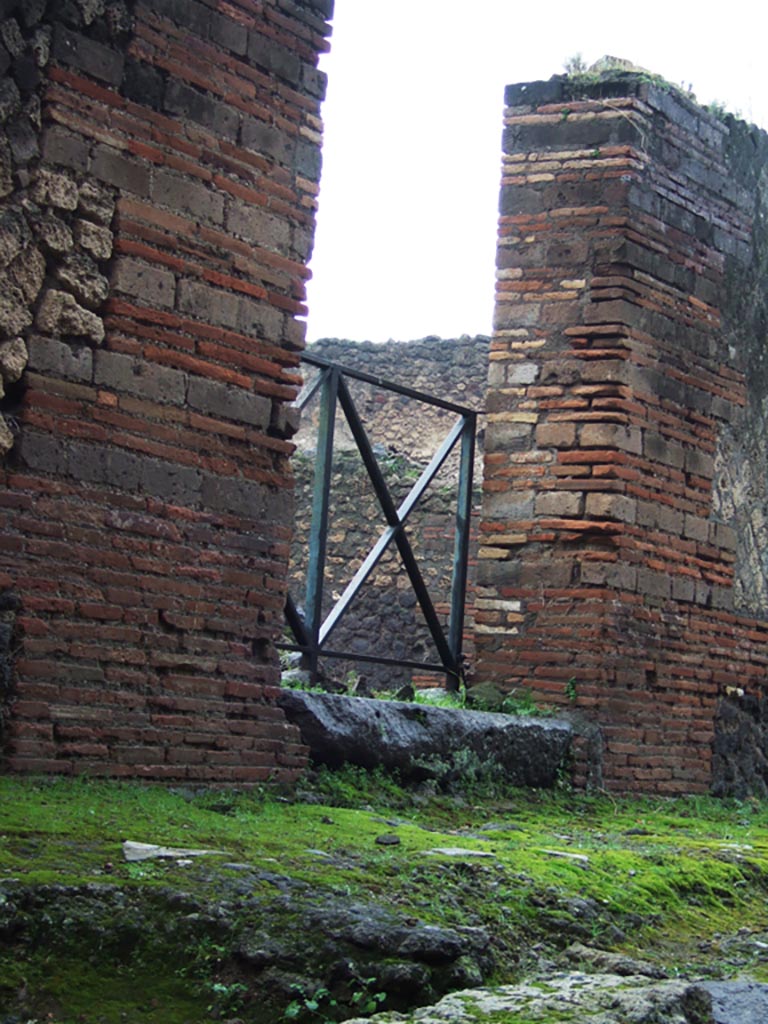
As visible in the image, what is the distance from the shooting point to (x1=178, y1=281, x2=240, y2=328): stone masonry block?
19.0 feet

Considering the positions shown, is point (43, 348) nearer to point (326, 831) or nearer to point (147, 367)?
point (147, 367)

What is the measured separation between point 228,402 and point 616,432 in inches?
125

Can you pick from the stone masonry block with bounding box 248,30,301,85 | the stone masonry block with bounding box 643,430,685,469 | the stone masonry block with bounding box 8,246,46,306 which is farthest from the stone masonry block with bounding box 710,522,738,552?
the stone masonry block with bounding box 8,246,46,306

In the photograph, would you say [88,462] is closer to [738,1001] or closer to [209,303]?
[209,303]

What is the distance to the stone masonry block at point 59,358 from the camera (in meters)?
5.23

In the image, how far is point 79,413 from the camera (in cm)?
535

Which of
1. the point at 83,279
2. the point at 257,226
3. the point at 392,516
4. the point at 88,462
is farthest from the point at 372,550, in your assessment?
the point at 83,279

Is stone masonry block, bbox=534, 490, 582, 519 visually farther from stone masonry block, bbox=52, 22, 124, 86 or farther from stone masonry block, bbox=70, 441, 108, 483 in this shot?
stone masonry block, bbox=52, 22, 124, 86

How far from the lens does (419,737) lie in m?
7.02

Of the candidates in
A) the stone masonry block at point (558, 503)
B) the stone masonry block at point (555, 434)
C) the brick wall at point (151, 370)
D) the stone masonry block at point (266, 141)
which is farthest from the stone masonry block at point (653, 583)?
the stone masonry block at point (266, 141)

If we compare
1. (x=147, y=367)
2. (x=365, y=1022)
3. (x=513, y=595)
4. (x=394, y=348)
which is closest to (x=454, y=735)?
(x=513, y=595)

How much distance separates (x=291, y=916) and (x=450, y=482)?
12271mm

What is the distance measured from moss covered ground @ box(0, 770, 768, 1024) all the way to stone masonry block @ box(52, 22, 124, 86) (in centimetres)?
263

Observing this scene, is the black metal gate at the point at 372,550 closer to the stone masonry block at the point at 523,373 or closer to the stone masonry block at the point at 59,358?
the stone masonry block at the point at 523,373
